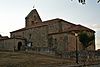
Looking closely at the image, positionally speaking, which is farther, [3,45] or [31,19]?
[31,19]

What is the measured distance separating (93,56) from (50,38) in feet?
53.8

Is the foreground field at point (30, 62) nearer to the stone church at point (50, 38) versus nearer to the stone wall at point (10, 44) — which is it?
the stone church at point (50, 38)

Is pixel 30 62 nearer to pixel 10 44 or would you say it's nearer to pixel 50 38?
pixel 50 38

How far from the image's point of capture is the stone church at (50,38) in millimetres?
51250

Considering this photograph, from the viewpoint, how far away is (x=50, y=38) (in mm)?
55250

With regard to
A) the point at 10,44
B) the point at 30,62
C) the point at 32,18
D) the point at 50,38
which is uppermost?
the point at 32,18

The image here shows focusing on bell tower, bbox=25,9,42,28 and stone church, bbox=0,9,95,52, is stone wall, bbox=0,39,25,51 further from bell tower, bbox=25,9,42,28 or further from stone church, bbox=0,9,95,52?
bell tower, bbox=25,9,42,28

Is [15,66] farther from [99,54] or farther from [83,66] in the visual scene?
[99,54]

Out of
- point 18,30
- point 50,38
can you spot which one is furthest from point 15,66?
point 18,30

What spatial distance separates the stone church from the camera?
51.2 m

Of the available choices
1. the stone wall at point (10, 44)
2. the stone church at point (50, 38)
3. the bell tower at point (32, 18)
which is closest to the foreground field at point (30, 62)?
the stone church at point (50, 38)

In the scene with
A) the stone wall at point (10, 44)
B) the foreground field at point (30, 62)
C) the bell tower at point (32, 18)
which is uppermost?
the bell tower at point (32, 18)

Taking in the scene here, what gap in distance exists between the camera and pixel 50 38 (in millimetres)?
55250

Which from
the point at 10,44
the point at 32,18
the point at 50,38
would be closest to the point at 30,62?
the point at 50,38
